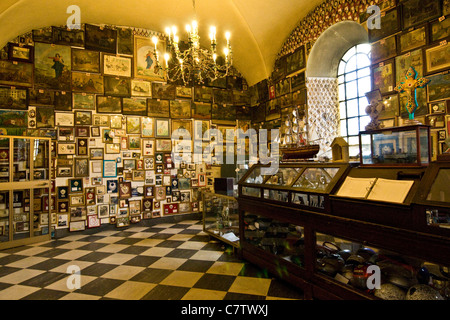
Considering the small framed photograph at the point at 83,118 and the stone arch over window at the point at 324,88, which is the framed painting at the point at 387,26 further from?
the small framed photograph at the point at 83,118

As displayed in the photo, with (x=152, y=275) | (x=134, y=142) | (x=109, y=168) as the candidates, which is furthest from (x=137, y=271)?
(x=134, y=142)

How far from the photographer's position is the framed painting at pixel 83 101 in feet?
17.9

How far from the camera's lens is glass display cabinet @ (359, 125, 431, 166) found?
1.96 metres

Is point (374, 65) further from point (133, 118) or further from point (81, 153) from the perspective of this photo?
point (81, 153)

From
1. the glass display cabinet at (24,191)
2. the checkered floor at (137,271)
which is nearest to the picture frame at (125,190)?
the checkered floor at (137,271)

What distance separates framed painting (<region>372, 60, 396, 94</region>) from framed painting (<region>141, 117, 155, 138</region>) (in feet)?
15.3

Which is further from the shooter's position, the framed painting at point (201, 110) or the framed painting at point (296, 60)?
the framed painting at point (201, 110)

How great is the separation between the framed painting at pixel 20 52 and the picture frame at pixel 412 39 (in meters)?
6.59

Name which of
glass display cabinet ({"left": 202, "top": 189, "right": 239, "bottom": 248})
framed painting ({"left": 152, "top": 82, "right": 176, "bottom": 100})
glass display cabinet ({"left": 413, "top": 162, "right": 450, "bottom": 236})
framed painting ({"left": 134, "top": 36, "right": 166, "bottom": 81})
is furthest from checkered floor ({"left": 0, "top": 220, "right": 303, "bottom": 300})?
framed painting ({"left": 134, "top": 36, "right": 166, "bottom": 81})

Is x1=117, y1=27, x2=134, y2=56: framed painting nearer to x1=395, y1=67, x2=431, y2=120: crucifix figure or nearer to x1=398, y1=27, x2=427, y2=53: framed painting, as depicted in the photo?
x1=398, y1=27, x2=427, y2=53: framed painting

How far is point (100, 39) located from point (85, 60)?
0.60 meters

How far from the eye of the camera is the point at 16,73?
16.5 feet

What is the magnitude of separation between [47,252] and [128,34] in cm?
487
